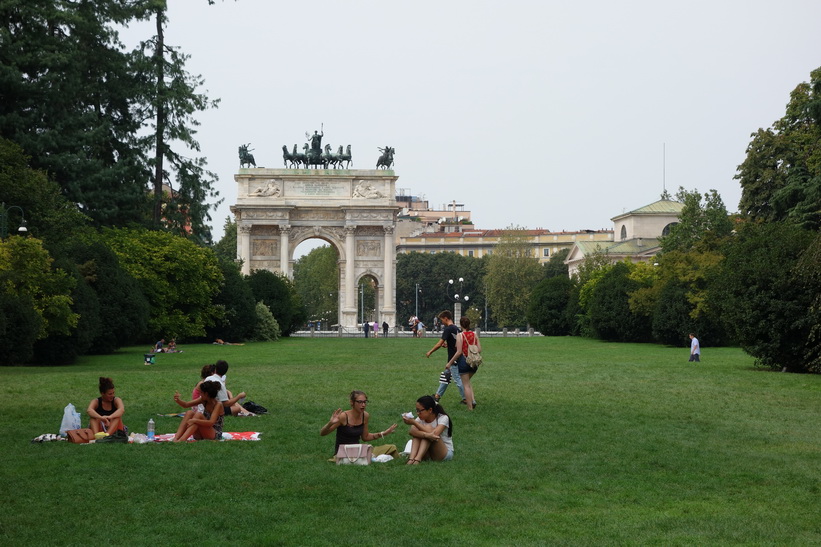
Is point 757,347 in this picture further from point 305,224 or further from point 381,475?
point 305,224

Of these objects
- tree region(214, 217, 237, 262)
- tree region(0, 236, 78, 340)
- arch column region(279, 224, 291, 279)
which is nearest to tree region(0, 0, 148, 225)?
tree region(0, 236, 78, 340)

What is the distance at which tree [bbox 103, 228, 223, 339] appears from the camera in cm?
4444

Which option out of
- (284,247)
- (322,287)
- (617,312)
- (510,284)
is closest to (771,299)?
(617,312)

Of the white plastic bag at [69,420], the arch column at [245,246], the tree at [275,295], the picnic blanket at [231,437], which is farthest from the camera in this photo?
the arch column at [245,246]

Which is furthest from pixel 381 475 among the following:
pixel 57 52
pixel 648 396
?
pixel 57 52

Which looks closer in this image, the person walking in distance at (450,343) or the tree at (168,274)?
the person walking in distance at (450,343)

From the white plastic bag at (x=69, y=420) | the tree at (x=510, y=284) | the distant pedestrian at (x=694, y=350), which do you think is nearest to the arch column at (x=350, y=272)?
the tree at (x=510, y=284)

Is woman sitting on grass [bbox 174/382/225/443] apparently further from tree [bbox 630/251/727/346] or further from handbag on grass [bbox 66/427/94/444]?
tree [bbox 630/251/727/346]

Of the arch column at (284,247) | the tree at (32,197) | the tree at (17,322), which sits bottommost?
the tree at (17,322)

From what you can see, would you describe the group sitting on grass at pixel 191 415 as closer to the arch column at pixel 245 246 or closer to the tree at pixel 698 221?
the tree at pixel 698 221

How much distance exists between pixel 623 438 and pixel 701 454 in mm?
1549

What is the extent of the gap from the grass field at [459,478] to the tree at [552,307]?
163 ft

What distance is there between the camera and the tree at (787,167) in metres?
42.4

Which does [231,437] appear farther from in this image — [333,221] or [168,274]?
[333,221]
